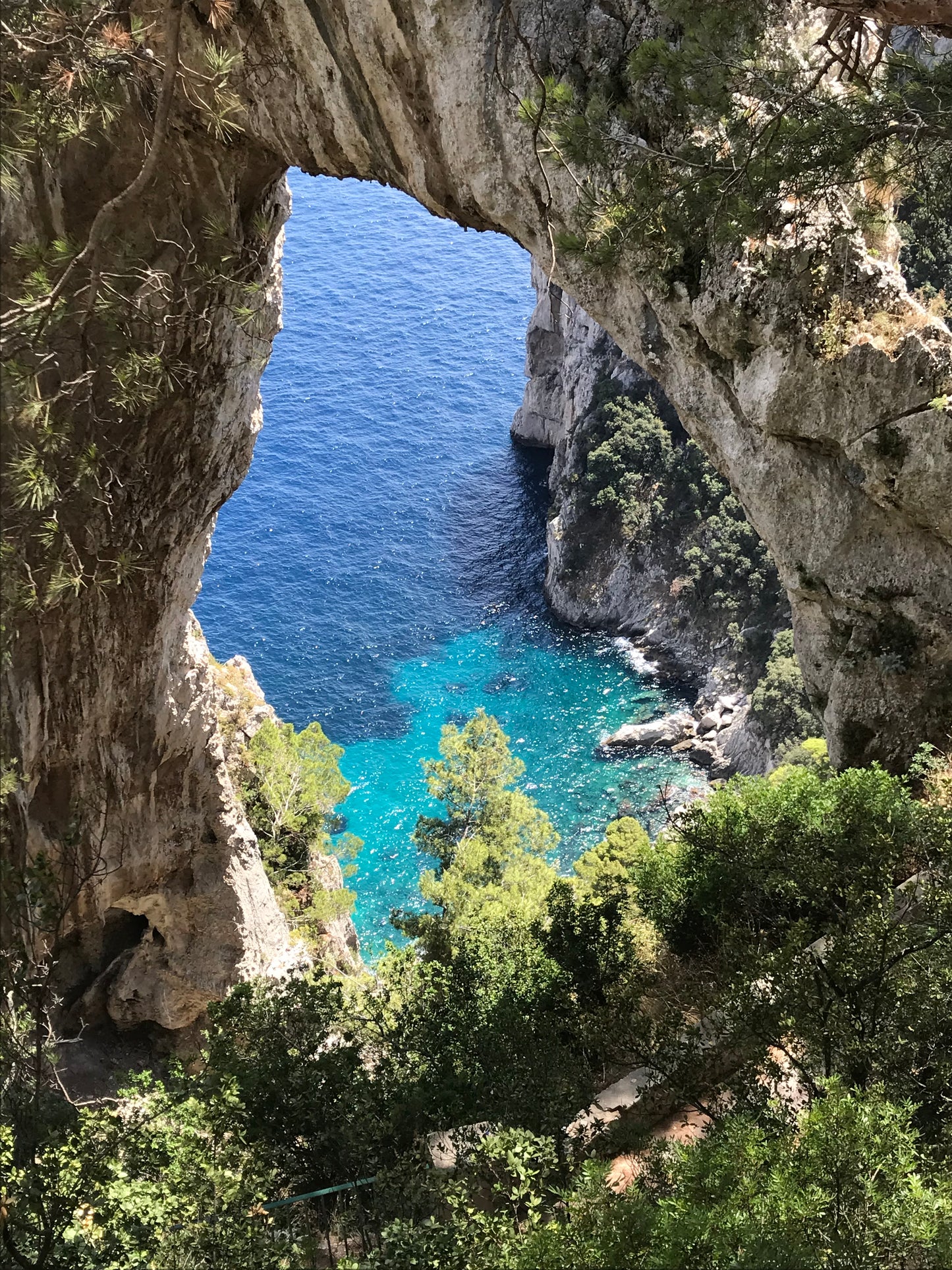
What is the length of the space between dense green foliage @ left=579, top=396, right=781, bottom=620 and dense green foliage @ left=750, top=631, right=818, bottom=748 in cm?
625

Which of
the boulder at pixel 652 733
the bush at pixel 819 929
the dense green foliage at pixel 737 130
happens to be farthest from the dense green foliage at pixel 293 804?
the boulder at pixel 652 733

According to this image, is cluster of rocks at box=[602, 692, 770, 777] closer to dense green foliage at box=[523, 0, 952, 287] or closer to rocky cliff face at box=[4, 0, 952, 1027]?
rocky cliff face at box=[4, 0, 952, 1027]

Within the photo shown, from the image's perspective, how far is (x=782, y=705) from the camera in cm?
3653

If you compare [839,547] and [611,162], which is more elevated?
[611,162]

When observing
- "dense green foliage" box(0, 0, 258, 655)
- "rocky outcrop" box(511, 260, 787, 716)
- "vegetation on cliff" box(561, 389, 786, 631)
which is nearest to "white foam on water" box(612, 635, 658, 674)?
"rocky outcrop" box(511, 260, 787, 716)

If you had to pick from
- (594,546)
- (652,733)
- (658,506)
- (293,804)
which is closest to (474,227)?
(293,804)

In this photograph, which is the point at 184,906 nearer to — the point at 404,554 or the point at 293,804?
the point at 293,804

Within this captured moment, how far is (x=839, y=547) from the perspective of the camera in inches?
412

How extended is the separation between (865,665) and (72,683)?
1074 cm

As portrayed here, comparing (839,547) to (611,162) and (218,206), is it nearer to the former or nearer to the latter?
(611,162)

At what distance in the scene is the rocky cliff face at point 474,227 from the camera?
9.55m

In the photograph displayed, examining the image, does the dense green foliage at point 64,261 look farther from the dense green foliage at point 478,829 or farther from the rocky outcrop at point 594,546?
the rocky outcrop at point 594,546

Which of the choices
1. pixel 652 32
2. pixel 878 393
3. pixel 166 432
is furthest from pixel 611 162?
pixel 166 432

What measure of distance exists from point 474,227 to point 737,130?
4232mm
